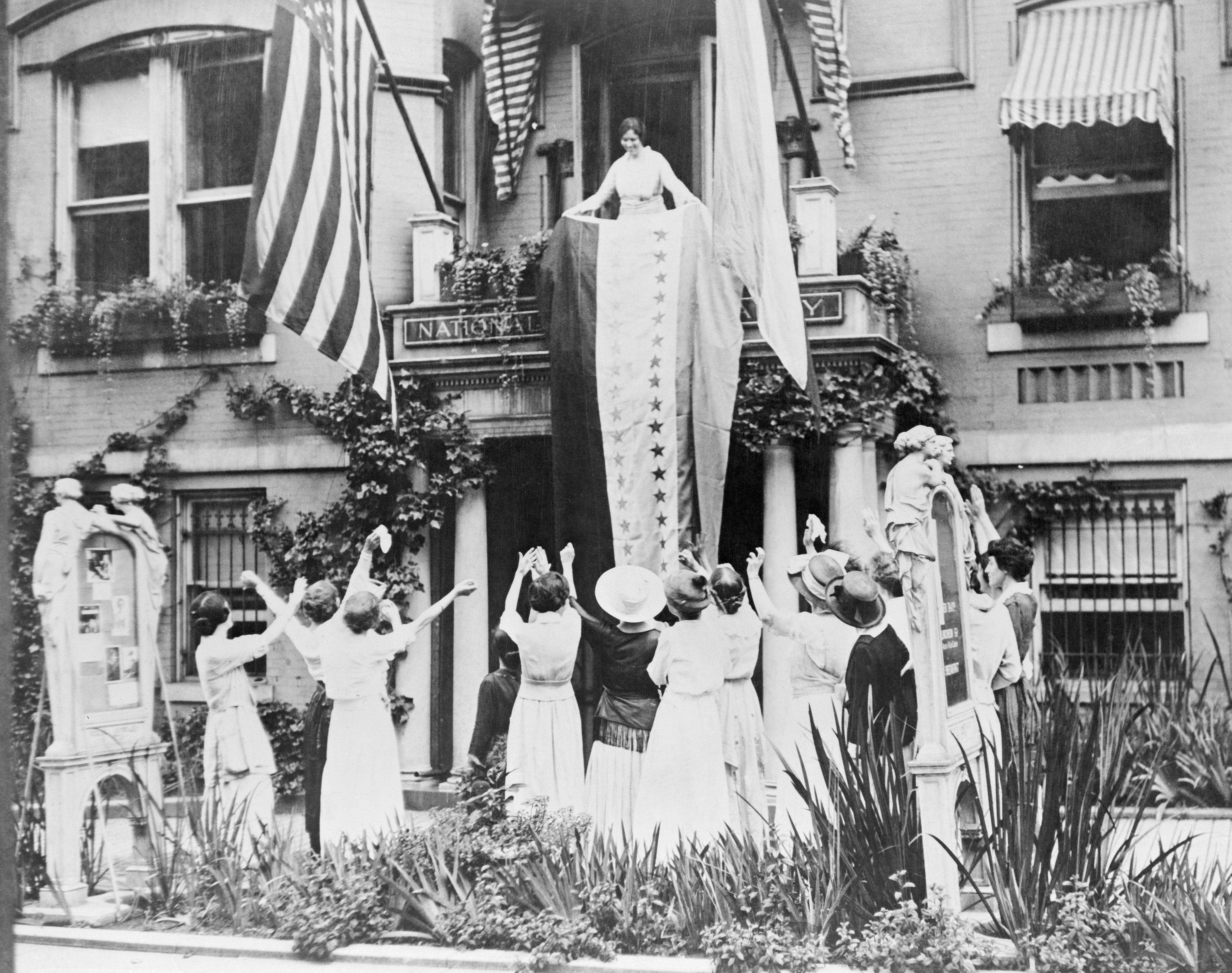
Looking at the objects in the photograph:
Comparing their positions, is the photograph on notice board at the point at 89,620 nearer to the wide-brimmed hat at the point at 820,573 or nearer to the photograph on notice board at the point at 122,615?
the photograph on notice board at the point at 122,615

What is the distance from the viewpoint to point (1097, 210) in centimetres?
1082

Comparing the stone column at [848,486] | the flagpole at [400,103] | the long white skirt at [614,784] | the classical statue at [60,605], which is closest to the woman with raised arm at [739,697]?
the long white skirt at [614,784]

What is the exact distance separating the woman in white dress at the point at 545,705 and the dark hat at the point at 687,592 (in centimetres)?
72

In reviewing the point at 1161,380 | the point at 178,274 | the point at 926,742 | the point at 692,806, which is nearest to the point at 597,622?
the point at 692,806

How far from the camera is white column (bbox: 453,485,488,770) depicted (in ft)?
35.5

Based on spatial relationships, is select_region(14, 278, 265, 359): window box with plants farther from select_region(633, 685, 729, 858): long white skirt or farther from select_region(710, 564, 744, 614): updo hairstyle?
select_region(633, 685, 729, 858): long white skirt

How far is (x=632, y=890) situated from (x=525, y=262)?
19.8 feet

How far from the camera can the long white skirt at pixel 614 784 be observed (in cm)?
749

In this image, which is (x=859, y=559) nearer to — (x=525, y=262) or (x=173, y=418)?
(x=525, y=262)

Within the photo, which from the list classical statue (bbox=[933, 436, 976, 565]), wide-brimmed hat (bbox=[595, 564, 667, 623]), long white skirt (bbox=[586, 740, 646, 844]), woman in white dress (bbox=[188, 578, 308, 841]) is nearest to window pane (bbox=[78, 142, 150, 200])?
woman in white dress (bbox=[188, 578, 308, 841])

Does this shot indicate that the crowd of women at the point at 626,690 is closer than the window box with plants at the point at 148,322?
Yes

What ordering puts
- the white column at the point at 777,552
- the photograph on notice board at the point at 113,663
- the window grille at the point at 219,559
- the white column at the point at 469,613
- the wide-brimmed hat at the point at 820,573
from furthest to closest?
1. the window grille at the point at 219,559
2. the white column at the point at 469,613
3. the white column at the point at 777,552
4. the photograph on notice board at the point at 113,663
5. the wide-brimmed hat at the point at 820,573

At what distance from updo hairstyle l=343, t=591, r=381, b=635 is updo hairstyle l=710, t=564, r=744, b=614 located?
6.27 feet

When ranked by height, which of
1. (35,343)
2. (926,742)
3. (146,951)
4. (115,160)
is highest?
(115,160)
